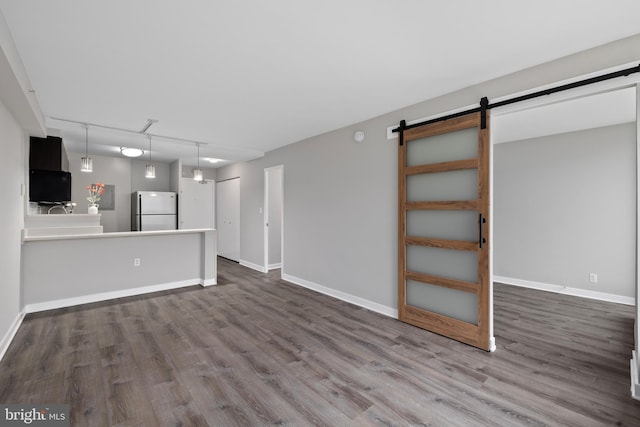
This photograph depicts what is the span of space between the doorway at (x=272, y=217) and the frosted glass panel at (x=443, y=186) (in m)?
3.27

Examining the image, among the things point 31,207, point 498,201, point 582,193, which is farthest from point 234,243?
point 582,193

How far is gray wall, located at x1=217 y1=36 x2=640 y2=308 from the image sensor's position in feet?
8.39

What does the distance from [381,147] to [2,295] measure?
4.13m

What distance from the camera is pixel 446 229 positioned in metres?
3.04

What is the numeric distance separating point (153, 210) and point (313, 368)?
→ 5.36 meters

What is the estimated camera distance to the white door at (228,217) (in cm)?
698

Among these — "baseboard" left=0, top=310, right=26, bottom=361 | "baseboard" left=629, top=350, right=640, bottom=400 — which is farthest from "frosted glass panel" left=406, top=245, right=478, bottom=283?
"baseboard" left=0, top=310, right=26, bottom=361

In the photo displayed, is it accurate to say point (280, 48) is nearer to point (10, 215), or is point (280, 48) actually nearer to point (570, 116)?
point (10, 215)

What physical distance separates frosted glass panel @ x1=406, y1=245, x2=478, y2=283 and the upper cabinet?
4.84 meters

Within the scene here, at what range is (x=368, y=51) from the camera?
2.25 metres

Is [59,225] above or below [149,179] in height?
below

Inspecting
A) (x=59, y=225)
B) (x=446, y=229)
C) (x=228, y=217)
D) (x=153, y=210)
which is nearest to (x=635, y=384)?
(x=446, y=229)

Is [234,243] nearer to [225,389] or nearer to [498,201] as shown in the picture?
[225,389]

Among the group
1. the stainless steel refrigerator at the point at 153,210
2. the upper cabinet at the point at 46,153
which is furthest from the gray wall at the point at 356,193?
the upper cabinet at the point at 46,153
